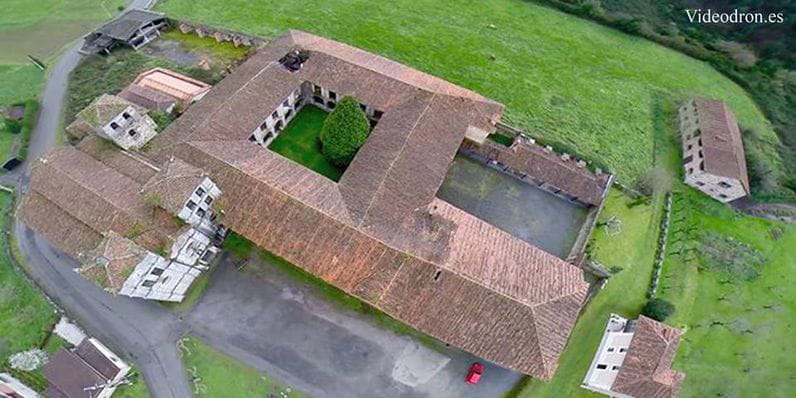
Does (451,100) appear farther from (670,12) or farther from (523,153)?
(670,12)

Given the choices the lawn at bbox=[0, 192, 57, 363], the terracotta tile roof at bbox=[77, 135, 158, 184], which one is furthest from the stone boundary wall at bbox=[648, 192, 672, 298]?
the lawn at bbox=[0, 192, 57, 363]

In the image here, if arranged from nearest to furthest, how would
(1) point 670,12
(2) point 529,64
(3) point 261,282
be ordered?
(3) point 261,282 < (2) point 529,64 < (1) point 670,12

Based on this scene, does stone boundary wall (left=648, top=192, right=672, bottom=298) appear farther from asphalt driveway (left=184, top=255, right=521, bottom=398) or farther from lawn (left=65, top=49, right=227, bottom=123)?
lawn (left=65, top=49, right=227, bottom=123)

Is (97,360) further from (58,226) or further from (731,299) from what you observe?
(731,299)

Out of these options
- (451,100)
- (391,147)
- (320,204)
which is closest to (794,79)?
(451,100)

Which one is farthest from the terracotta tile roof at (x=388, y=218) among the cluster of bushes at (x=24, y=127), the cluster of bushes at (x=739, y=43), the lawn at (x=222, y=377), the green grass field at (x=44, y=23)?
the cluster of bushes at (x=739, y=43)

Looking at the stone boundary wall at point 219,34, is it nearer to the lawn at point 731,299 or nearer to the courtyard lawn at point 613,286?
the courtyard lawn at point 613,286
